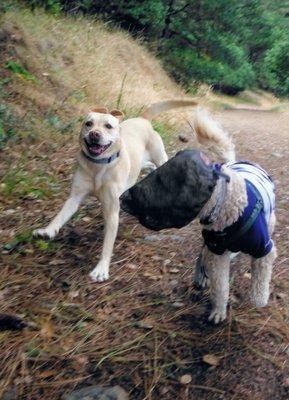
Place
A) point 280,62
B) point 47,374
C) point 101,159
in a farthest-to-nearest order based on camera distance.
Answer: point 280,62 → point 101,159 → point 47,374

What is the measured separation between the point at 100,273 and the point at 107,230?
362 millimetres

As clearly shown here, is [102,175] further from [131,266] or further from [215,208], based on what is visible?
[215,208]

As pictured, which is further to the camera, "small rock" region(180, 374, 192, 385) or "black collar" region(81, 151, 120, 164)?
"black collar" region(81, 151, 120, 164)

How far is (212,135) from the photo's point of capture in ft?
10.5

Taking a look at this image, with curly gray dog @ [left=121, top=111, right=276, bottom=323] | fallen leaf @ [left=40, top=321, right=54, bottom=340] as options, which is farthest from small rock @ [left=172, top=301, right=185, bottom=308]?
fallen leaf @ [left=40, top=321, right=54, bottom=340]

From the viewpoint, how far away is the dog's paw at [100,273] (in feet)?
10.7

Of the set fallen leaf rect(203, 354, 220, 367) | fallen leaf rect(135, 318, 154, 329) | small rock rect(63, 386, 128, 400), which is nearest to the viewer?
small rock rect(63, 386, 128, 400)

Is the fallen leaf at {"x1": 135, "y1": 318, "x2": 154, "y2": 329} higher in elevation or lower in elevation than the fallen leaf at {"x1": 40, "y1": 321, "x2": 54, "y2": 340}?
higher

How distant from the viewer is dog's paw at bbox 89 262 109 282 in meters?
3.26

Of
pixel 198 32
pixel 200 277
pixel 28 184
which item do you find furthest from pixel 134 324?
pixel 198 32

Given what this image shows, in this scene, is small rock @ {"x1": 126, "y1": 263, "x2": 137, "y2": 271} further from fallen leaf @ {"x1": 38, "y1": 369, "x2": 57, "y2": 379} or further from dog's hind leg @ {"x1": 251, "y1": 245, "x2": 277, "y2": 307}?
fallen leaf @ {"x1": 38, "y1": 369, "x2": 57, "y2": 379}

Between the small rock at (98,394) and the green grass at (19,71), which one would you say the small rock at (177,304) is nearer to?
the small rock at (98,394)

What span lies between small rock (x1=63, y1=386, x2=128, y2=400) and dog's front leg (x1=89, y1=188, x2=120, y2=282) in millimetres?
1014

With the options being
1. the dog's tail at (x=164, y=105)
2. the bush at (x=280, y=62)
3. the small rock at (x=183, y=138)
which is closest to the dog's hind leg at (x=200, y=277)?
the dog's tail at (x=164, y=105)
